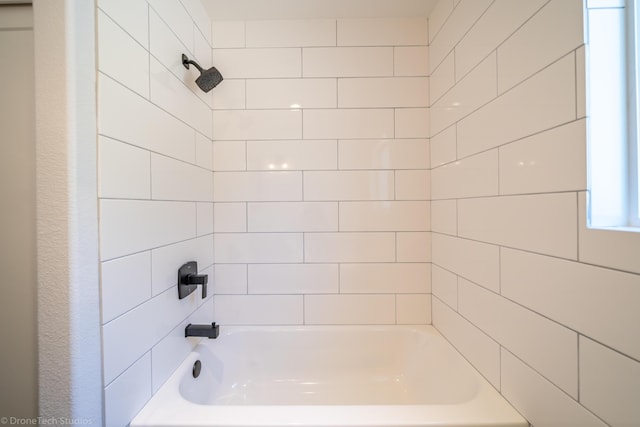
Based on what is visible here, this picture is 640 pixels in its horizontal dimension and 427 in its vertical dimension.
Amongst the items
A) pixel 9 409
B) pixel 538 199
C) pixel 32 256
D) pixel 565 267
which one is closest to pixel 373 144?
pixel 538 199

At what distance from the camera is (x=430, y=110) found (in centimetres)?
130

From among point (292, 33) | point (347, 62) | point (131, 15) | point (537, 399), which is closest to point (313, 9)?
point (292, 33)

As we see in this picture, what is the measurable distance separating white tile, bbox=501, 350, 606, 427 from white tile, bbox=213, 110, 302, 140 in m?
1.24

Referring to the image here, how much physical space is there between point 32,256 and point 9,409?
369mm

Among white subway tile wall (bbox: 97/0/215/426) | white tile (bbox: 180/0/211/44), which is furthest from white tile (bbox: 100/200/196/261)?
white tile (bbox: 180/0/211/44)

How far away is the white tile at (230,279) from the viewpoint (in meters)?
1.33

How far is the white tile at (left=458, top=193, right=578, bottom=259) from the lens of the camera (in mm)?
579

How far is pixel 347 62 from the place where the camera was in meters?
1.31

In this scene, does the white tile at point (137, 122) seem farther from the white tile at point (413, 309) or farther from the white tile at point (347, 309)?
the white tile at point (413, 309)

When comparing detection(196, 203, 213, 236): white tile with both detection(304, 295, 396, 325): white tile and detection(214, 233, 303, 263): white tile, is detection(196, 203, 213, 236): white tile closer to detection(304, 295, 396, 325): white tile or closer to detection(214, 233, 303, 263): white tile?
detection(214, 233, 303, 263): white tile

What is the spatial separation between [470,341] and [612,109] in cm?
85

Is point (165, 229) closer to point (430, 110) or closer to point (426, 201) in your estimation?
point (426, 201)

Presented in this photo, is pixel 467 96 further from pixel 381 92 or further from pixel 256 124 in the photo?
pixel 256 124

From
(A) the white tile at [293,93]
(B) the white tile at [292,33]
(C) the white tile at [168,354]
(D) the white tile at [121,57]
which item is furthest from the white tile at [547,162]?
(C) the white tile at [168,354]
